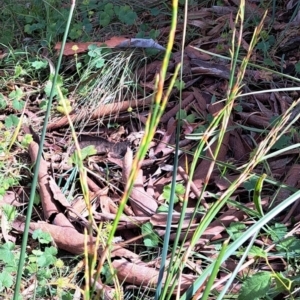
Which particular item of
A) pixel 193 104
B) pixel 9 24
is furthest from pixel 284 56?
pixel 9 24

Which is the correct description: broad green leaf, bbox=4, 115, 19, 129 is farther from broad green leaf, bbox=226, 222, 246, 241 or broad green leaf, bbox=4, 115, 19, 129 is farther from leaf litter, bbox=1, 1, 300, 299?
broad green leaf, bbox=226, 222, 246, 241

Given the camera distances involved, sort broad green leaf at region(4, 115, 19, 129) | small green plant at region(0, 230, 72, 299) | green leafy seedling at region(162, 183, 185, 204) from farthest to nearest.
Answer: broad green leaf at region(4, 115, 19, 129) < green leafy seedling at region(162, 183, 185, 204) < small green plant at region(0, 230, 72, 299)

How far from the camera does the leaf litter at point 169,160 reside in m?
1.76

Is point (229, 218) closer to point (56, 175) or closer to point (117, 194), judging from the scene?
point (117, 194)

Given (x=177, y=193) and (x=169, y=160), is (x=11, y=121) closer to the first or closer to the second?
(x=169, y=160)

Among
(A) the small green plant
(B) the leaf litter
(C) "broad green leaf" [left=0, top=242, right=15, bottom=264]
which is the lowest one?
(A) the small green plant

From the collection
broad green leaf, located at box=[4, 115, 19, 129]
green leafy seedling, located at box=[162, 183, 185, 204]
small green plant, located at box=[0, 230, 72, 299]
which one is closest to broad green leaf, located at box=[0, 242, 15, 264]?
small green plant, located at box=[0, 230, 72, 299]

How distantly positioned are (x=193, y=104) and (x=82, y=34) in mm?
797

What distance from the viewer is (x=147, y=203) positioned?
191 centimetres

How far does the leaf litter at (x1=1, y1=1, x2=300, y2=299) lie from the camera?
176 centimetres

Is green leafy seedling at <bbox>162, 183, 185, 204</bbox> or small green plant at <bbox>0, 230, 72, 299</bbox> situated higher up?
green leafy seedling at <bbox>162, 183, 185, 204</bbox>

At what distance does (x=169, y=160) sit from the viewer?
6.88 ft

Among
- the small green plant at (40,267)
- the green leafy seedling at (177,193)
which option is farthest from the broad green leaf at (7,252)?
the green leafy seedling at (177,193)

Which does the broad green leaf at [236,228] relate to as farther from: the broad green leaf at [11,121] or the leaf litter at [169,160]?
the broad green leaf at [11,121]
